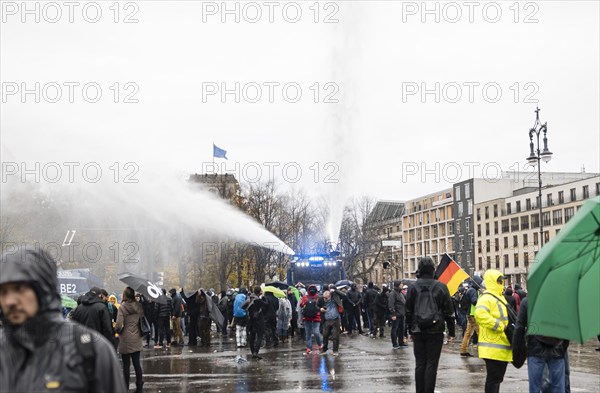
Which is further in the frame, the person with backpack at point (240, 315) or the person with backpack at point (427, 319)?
the person with backpack at point (240, 315)

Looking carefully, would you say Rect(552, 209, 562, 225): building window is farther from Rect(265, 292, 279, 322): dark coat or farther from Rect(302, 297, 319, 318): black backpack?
Rect(302, 297, 319, 318): black backpack

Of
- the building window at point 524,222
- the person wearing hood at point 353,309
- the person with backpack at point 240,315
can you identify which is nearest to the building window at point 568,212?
the building window at point 524,222

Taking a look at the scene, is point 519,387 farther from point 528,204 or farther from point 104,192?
point 528,204

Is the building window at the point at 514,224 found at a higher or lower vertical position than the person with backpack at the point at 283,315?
higher

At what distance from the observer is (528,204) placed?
106m

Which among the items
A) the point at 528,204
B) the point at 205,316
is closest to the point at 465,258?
the point at 528,204

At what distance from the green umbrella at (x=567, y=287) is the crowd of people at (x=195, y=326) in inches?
110

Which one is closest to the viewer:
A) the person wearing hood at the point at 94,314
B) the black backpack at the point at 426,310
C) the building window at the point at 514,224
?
the black backpack at the point at 426,310

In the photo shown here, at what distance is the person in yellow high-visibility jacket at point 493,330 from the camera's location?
9188 millimetres

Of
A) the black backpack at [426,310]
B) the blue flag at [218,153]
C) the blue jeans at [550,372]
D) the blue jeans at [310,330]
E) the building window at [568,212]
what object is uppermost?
the blue flag at [218,153]

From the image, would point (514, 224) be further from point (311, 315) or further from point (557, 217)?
point (311, 315)

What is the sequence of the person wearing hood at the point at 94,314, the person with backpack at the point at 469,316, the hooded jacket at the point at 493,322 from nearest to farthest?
the hooded jacket at the point at 493,322 < the person wearing hood at the point at 94,314 < the person with backpack at the point at 469,316

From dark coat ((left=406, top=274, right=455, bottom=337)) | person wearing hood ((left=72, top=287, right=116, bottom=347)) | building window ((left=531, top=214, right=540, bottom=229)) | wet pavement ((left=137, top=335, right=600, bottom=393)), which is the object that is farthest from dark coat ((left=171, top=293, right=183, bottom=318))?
building window ((left=531, top=214, right=540, bottom=229))

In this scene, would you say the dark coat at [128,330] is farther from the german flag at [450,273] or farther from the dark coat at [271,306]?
the dark coat at [271,306]
